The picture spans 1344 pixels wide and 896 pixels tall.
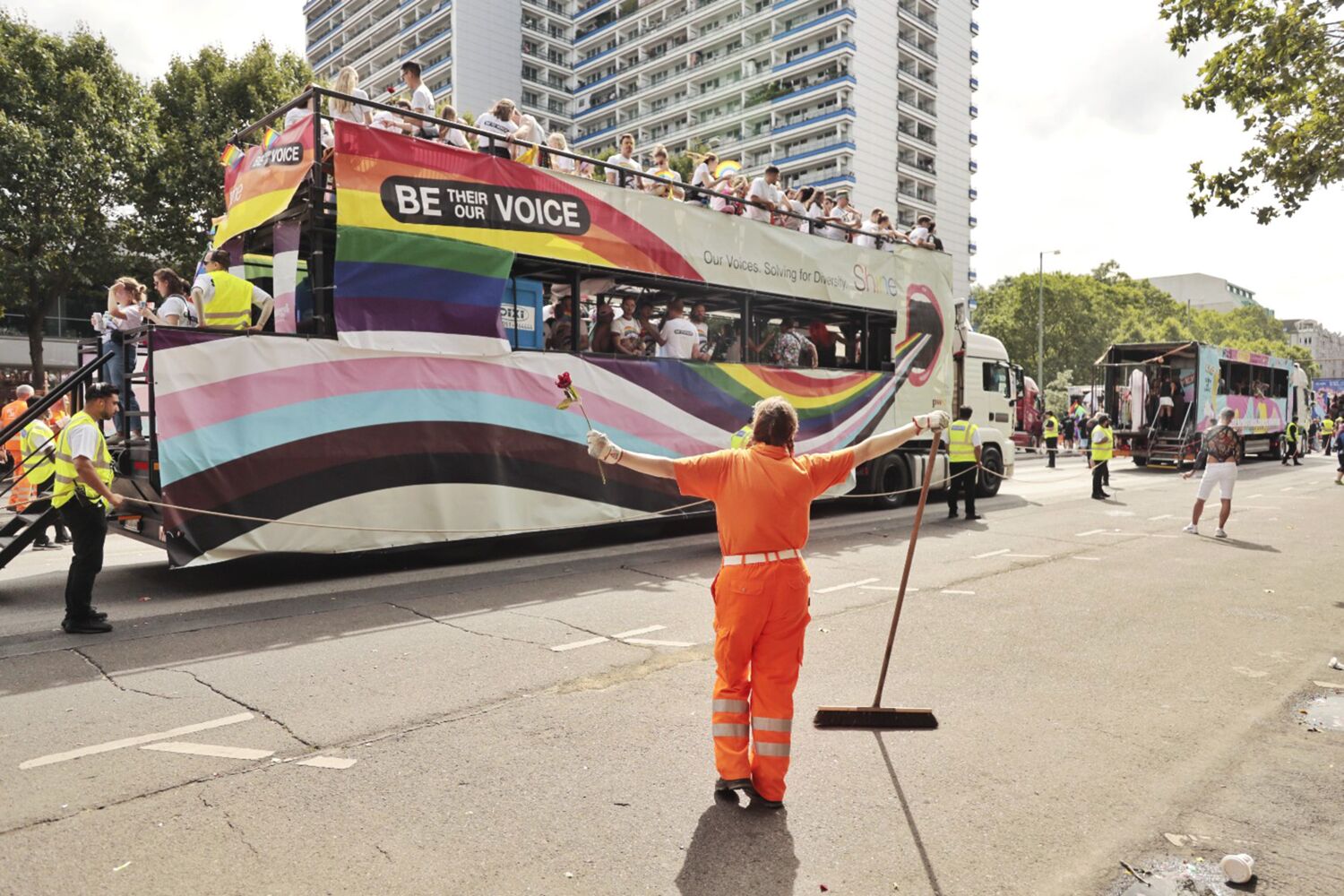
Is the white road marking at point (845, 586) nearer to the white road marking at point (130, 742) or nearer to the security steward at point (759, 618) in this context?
the security steward at point (759, 618)

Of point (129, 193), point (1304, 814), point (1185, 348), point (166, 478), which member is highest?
point (129, 193)

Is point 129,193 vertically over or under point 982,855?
over

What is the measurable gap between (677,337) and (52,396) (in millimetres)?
6995

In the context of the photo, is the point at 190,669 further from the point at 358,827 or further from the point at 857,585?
the point at 857,585

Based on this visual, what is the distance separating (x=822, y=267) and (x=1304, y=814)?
1085 centimetres

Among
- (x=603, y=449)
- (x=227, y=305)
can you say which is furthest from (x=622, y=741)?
(x=227, y=305)

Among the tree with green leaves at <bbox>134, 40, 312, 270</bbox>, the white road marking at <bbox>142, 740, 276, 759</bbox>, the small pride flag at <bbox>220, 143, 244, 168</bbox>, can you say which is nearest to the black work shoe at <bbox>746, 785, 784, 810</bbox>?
the white road marking at <bbox>142, 740, 276, 759</bbox>

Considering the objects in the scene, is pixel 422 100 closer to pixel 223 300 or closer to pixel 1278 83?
pixel 223 300

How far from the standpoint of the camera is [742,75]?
6612cm

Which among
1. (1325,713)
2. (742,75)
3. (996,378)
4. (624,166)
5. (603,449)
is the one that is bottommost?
(1325,713)

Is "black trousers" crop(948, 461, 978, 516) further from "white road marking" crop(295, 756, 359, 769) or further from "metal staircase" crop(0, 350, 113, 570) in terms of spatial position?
"metal staircase" crop(0, 350, 113, 570)

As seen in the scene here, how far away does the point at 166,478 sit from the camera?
7.50 m

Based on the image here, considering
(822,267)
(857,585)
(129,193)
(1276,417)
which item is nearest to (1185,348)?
(1276,417)

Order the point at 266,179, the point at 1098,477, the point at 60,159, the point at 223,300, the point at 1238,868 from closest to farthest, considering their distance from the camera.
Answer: the point at 1238,868 < the point at 223,300 < the point at 266,179 < the point at 1098,477 < the point at 60,159
